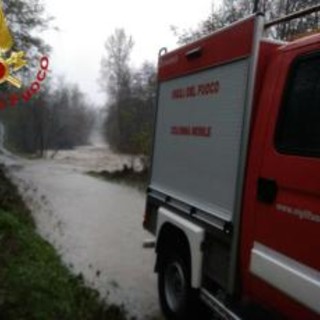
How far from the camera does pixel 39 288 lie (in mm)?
6660

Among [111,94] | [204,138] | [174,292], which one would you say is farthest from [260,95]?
[111,94]

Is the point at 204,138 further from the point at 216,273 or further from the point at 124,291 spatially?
the point at 124,291

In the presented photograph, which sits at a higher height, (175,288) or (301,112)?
(301,112)

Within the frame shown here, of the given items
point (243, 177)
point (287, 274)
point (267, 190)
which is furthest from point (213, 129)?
point (287, 274)

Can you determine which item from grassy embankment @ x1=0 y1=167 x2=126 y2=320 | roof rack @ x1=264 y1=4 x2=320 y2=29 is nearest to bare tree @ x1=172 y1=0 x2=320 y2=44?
roof rack @ x1=264 y1=4 x2=320 y2=29

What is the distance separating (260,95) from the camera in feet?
15.8

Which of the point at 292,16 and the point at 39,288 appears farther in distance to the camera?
the point at 39,288

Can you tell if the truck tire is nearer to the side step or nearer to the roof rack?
the side step

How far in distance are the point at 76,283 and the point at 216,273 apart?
2934 mm

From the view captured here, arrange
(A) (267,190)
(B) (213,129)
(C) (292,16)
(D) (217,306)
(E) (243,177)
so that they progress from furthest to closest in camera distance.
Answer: (B) (213,129), (D) (217,306), (E) (243,177), (C) (292,16), (A) (267,190)

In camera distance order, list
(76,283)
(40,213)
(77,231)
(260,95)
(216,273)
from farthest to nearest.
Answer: (40,213)
(77,231)
(76,283)
(216,273)
(260,95)

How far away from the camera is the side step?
201 inches

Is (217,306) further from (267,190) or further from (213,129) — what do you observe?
(213,129)

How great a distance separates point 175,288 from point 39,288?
1342 millimetres
